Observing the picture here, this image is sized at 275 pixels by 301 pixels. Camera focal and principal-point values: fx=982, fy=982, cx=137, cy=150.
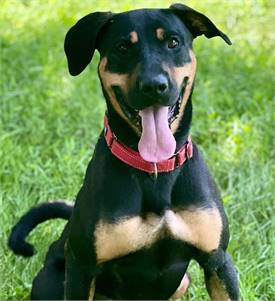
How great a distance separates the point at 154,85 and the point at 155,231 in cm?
63

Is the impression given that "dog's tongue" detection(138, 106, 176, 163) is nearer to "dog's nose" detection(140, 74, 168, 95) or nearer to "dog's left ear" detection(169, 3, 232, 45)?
"dog's nose" detection(140, 74, 168, 95)

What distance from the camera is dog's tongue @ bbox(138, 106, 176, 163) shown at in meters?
4.04

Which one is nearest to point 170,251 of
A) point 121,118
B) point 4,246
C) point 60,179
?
point 121,118

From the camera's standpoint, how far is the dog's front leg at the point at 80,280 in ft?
13.6

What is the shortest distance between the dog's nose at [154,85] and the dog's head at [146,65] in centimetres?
1

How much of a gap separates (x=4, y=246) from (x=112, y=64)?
1.68 meters

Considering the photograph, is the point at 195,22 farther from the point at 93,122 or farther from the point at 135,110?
the point at 93,122

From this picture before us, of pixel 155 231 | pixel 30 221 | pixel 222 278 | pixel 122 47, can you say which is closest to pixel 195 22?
pixel 122 47

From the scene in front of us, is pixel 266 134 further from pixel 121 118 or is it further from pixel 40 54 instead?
pixel 121 118

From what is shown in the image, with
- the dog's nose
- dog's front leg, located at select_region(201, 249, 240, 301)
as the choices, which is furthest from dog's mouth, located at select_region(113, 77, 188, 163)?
dog's front leg, located at select_region(201, 249, 240, 301)

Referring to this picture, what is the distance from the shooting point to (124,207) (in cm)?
407

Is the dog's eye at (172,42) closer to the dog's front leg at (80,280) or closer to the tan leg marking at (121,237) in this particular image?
the tan leg marking at (121,237)

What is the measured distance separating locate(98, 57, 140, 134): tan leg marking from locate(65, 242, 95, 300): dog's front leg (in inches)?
23.9

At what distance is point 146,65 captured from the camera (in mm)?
3934
